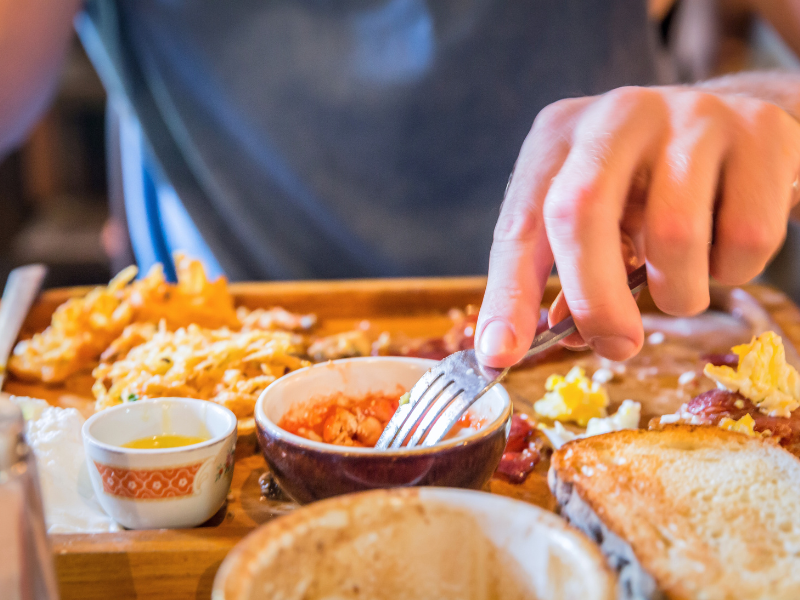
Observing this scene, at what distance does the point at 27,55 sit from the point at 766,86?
8.59 ft

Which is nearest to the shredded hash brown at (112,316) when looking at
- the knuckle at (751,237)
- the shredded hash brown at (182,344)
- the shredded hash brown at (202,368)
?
the shredded hash brown at (182,344)

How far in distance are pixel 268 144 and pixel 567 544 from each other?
236cm

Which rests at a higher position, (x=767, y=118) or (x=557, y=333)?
(x=767, y=118)

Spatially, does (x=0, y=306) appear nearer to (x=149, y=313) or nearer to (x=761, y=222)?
(x=149, y=313)

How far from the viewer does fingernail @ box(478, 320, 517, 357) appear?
1176mm

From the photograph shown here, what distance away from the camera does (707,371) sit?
154 cm

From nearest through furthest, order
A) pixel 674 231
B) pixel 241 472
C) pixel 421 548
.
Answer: pixel 421 548 → pixel 674 231 → pixel 241 472

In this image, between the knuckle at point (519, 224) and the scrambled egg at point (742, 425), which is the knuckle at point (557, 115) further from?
the scrambled egg at point (742, 425)

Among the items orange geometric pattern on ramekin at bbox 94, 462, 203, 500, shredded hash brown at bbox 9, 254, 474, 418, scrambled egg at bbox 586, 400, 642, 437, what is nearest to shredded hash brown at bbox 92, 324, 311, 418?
shredded hash brown at bbox 9, 254, 474, 418

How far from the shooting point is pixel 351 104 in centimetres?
275

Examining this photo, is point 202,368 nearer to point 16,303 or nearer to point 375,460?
point 375,460

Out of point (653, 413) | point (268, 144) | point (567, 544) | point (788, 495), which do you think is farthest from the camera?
point (268, 144)

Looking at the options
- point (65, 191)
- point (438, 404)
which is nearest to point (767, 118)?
point (438, 404)

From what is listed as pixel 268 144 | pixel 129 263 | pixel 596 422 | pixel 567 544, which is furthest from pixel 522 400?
pixel 129 263
